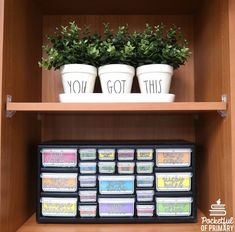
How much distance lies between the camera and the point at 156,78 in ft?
2.35

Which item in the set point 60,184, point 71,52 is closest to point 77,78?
point 71,52

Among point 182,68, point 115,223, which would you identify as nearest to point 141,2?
point 182,68

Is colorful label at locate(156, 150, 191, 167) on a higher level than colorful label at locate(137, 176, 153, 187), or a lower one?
higher

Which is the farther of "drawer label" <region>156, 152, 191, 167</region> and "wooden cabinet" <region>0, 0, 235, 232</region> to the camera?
"drawer label" <region>156, 152, 191, 167</region>

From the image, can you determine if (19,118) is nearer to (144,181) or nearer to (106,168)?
(106,168)

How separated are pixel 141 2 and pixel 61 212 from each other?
653mm

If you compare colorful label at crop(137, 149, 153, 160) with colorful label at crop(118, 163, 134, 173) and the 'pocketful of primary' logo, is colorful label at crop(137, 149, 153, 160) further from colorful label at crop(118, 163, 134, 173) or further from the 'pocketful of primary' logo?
the 'pocketful of primary' logo

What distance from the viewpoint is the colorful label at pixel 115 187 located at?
2.44 feet

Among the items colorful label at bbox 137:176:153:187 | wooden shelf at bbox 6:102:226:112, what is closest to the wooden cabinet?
wooden shelf at bbox 6:102:226:112

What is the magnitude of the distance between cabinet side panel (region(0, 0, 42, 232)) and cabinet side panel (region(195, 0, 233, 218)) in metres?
0.51

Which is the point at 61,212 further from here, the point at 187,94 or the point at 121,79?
the point at 187,94

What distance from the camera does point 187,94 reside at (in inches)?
36.8

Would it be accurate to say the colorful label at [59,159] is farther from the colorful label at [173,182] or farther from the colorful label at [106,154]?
the colorful label at [173,182]

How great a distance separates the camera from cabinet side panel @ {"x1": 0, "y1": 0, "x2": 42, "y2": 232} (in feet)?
2.07
